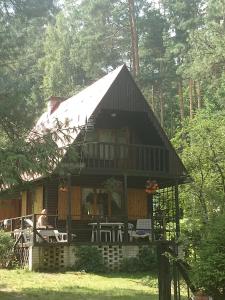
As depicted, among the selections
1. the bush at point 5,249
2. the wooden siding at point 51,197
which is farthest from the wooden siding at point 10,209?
the bush at point 5,249

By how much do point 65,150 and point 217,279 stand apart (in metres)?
5.10

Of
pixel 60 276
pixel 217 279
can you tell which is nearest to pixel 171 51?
pixel 60 276

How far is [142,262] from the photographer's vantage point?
17.5 metres

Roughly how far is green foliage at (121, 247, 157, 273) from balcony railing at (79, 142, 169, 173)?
3116 millimetres

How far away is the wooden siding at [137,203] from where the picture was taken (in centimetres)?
2162

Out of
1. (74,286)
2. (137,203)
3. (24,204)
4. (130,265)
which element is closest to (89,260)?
(130,265)

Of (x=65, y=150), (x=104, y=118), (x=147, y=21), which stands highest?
(x=147, y=21)

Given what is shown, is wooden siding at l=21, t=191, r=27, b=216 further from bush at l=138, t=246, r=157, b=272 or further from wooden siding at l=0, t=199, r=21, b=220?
bush at l=138, t=246, r=157, b=272

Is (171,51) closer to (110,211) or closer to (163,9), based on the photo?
(163,9)

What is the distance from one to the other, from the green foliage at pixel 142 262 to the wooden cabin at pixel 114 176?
0.24 meters

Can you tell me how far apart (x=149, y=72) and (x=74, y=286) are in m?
27.6

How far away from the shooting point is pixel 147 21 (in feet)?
129

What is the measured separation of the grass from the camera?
1144cm

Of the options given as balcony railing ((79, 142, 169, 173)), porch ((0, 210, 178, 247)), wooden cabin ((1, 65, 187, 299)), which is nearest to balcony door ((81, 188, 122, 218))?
wooden cabin ((1, 65, 187, 299))
